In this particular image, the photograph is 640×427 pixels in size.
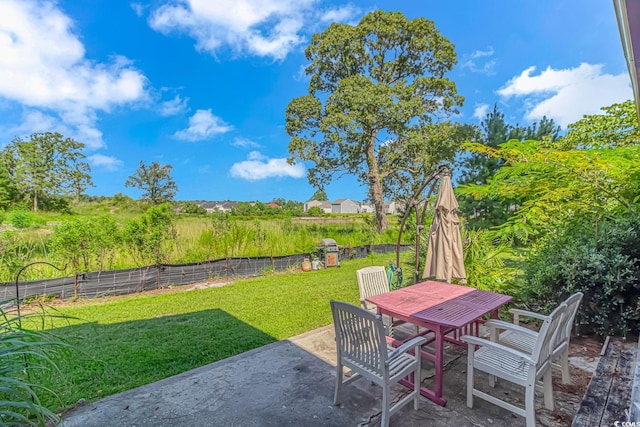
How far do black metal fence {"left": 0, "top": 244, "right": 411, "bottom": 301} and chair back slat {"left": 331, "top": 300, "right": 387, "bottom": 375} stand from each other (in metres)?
4.83

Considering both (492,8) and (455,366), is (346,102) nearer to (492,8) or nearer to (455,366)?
(492,8)

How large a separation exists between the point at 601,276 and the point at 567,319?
152cm

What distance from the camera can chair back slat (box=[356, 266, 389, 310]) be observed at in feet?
11.6

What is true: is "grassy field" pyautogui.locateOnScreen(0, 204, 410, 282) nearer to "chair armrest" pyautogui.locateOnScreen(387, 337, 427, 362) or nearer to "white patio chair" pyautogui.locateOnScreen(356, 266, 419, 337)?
"white patio chair" pyautogui.locateOnScreen(356, 266, 419, 337)

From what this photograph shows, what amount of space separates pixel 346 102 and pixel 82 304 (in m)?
12.3

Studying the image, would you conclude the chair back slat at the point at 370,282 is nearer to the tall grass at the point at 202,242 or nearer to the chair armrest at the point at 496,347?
the chair armrest at the point at 496,347

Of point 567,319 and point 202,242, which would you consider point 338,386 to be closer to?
point 567,319

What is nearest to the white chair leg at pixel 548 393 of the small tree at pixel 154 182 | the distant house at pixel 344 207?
the small tree at pixel 154 182

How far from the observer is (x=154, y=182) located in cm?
3400

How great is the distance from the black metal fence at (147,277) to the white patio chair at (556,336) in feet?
20.3

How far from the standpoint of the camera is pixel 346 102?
45.0 ft

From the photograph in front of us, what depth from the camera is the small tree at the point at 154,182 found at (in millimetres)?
33219

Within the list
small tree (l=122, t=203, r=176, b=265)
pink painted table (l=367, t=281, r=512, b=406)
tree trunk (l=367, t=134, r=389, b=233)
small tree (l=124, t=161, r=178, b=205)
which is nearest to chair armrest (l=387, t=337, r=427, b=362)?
pink painted table (l=367, t=281, r=512, b=406)

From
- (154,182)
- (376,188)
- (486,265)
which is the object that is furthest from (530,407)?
(154,182)
